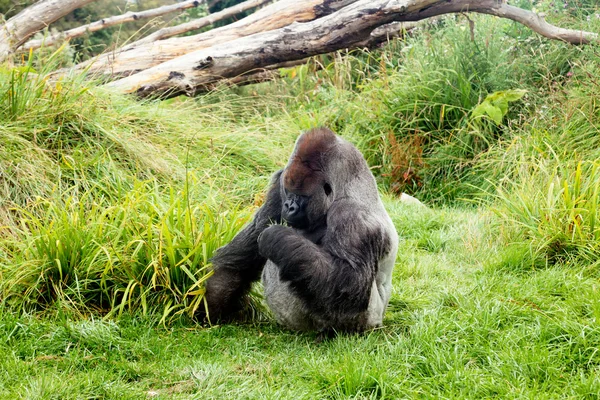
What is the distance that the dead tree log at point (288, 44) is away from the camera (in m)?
7.09

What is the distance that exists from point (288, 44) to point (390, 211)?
2.35 meters

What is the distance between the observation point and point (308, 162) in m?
3.87

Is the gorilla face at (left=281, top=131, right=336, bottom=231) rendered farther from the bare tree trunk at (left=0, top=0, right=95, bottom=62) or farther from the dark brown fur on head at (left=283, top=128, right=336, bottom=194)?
the bare tree trunk at (left=0, top=0, right=95, bottom=62)

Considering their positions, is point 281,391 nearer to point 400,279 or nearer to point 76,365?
point 76,365

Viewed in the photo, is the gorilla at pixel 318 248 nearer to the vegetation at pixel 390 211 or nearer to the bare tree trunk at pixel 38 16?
the vegetation at pixel 390 211

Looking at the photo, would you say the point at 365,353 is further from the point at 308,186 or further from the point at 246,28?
the point at 246,28

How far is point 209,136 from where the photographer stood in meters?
6.55

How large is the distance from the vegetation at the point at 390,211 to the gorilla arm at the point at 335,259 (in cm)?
26

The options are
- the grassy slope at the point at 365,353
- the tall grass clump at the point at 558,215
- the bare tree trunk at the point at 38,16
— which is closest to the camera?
the grassy slope at the point at 365,353

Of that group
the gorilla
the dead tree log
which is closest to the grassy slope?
the gorilla

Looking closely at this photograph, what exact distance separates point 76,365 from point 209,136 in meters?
3.35

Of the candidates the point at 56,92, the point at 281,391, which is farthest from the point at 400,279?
the point at 56,92

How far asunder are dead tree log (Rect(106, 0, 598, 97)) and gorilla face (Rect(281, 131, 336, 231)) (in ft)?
11.7

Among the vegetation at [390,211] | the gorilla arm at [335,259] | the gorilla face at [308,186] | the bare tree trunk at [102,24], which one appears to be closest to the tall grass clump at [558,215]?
the vegetation at [390,211]
